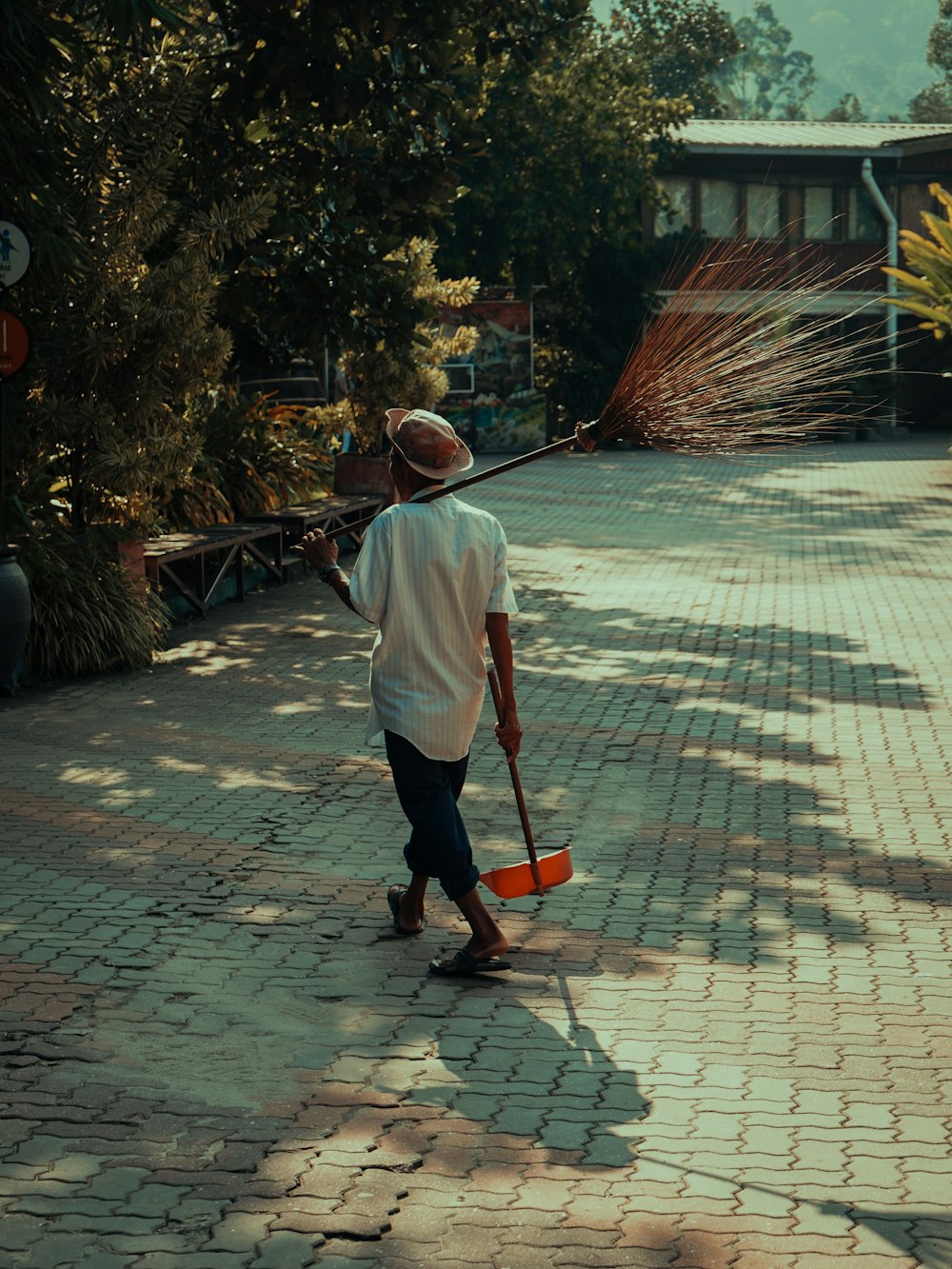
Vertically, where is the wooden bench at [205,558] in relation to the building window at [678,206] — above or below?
below

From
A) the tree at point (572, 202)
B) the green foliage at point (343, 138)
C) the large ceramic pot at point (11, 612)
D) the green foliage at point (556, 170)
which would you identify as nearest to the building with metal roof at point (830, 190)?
the tree at point (572, 202)

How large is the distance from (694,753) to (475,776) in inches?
52.4

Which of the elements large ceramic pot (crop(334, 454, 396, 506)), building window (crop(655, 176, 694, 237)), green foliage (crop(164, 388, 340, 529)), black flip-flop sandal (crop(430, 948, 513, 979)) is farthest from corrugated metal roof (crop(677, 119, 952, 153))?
black flip-flop sandal (crop(430, 948, 513, 979))

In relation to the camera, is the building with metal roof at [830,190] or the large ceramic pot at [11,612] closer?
the large ceramic pot at [11,612]

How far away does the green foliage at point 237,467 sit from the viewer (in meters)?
16.1

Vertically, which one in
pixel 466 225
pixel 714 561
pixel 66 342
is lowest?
pixel 714 561

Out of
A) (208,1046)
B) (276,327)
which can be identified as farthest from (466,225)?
(208,1046)

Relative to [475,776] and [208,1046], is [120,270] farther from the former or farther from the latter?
[208,1046]

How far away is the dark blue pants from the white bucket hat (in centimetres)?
92

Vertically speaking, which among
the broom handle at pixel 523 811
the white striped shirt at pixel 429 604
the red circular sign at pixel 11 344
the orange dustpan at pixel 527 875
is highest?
the red circular sign at pixel 11 344

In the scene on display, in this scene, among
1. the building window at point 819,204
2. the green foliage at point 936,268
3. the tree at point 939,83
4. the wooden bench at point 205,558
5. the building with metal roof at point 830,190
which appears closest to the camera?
the wooden bench at point 205,558

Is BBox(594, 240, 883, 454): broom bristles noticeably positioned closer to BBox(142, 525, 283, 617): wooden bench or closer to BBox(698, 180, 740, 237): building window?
BBox(142, 525, 283, 617): wooden bench

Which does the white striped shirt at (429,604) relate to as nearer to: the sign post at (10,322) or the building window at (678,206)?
the sign post at (10,322)

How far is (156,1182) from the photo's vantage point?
4.19m
